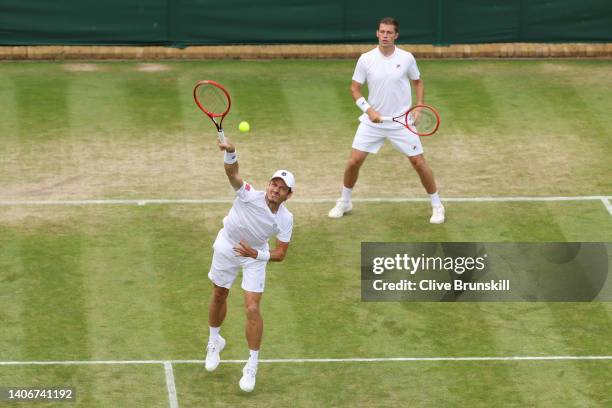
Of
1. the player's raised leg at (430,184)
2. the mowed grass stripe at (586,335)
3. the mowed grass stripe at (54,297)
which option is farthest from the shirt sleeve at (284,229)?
the player's raised leg at (430,184)

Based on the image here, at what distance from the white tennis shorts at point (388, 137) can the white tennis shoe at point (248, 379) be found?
460 cm

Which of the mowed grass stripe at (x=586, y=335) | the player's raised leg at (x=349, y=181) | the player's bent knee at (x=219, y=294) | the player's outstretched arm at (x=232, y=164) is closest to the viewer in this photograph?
the player's outstretched arm at (x=232, y=164)

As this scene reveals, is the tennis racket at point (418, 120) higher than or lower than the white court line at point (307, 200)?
higher

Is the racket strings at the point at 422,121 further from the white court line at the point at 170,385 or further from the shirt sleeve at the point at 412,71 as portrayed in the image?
the white court line at the point at 170,385

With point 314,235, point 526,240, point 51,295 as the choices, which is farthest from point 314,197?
point 51,295

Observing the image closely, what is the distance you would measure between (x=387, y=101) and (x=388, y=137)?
45 cm

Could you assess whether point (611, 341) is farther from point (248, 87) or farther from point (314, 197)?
point (248, 87)

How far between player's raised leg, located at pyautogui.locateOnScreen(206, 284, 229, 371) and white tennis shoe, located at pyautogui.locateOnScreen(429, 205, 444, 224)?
14.0 ft

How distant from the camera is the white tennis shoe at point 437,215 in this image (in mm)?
19234

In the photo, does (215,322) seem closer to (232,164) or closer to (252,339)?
(252,339)

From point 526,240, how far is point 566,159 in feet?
9.65

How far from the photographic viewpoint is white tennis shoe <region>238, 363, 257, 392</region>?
50.1 ft

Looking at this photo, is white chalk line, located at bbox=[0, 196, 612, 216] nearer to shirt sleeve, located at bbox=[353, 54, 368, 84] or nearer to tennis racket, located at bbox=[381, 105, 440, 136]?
tennis racket, located at bbox=[381, 105, 440, 136]

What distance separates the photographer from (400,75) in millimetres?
18891
